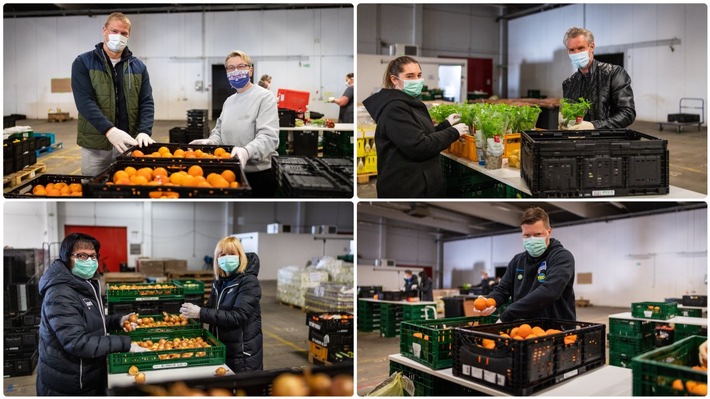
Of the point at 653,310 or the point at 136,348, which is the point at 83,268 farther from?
the point at 653,310

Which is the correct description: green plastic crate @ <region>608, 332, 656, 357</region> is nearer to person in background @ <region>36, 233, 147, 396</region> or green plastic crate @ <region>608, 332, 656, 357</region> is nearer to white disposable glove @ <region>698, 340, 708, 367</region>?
white disposable glove @ <region>698, 340, 708, 367</region>

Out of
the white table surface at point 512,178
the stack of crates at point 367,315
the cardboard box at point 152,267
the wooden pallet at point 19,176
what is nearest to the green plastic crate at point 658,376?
the white table surface at point 512,178

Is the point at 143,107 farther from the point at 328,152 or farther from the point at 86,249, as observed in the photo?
the point at 328,152

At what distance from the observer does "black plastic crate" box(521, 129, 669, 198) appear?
3.72 m

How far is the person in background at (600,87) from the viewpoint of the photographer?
4539mm

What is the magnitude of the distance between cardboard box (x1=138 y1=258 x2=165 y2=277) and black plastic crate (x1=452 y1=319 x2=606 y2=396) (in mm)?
14839

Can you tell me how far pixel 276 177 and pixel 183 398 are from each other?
212cm

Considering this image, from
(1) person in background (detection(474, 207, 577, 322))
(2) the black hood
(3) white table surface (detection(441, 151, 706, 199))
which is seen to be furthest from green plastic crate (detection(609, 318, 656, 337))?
(2) the black hood

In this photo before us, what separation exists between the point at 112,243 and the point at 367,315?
12.8 metres

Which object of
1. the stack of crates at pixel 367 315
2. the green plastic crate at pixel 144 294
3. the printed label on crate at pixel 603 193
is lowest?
the stack of crates at pixel 367 315

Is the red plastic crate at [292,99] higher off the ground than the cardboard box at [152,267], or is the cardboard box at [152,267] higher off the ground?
the red plastic crate at [292,99]

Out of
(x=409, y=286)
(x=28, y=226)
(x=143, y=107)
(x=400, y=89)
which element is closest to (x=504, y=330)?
(x=400, y=89)

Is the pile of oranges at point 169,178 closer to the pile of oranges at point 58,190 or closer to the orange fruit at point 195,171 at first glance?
the orange fruit at point 195,171

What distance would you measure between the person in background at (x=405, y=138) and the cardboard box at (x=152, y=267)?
14.1 m
